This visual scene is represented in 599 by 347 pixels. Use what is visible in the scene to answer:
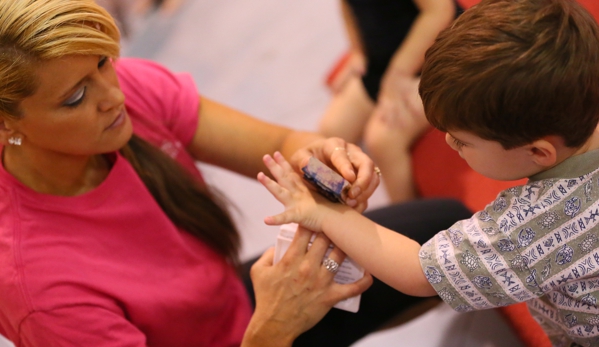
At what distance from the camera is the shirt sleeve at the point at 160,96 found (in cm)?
103

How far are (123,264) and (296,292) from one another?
27 cm

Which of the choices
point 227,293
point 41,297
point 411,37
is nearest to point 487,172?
point 227,293

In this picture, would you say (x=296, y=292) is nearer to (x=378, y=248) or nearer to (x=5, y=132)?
(x=378, y=248)

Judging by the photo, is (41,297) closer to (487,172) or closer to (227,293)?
(227,293)

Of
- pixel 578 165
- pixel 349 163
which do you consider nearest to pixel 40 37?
pixel 349 163

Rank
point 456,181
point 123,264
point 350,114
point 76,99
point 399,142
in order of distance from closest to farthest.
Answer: point 76,99 < point 123,264 < point 456,181 < point 399,142 < point 350,114

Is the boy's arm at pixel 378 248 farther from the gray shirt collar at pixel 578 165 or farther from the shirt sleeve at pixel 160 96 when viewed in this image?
the shirt sleeve at pixel 160 96

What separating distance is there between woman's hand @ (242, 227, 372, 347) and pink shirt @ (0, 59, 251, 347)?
0.13 meters

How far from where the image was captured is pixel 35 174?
85cm

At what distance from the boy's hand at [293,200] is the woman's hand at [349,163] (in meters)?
0.05

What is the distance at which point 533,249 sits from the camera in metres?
0.70

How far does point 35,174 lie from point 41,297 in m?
0.19

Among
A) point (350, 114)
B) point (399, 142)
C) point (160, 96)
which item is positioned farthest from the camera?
point (350, 114)

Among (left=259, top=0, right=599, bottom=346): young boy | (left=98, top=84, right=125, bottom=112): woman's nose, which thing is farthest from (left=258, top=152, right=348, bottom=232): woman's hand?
(left=98, top=84, right=125, bottom=112): woman's nose
